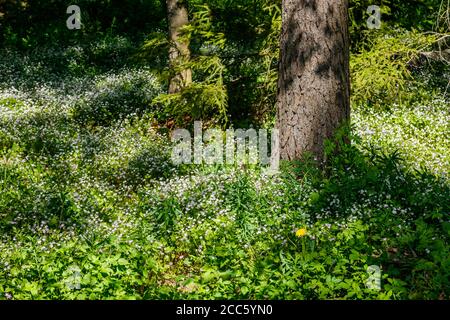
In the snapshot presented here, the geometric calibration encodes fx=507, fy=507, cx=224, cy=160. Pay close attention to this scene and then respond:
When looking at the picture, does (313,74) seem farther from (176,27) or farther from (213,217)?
(176,27)

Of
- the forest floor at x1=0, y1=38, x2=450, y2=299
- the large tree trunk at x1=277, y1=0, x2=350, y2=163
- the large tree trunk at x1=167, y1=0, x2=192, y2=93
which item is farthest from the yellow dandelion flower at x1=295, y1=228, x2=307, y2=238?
the large tree trunk at x1=167, y1=0, x2=192, y2=93

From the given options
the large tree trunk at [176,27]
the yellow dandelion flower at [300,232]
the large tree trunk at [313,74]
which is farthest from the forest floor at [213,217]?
the large tree trunk at [176,27]

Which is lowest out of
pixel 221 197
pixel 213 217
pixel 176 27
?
pixel 213 217

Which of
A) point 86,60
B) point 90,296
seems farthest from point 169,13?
point 90,296

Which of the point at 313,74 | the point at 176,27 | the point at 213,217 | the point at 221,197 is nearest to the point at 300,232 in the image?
the point at 213,217

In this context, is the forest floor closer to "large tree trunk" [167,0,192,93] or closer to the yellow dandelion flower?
the yellow dandelion flower

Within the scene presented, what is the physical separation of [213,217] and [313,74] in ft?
8.35

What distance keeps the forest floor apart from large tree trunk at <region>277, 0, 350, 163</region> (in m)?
0.53

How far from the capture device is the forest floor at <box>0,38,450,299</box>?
196 inches

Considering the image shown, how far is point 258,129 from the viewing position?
9.91 m

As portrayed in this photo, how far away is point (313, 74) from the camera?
7.36 meters

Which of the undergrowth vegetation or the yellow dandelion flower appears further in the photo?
the yellow dandelion flower
